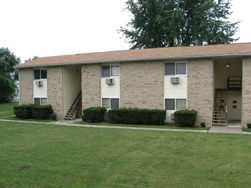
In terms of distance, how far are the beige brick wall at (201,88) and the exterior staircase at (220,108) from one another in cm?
92

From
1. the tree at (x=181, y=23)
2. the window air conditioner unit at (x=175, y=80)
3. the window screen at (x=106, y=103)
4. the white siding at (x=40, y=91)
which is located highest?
the tree at (x=181, y=23)

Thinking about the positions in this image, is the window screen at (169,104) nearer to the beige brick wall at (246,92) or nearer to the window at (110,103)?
the window at (110,103)

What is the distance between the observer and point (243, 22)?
3203 cm

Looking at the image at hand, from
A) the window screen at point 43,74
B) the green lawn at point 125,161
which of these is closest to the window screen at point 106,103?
the window screen at point 43,74

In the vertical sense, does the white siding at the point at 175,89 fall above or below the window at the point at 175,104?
above

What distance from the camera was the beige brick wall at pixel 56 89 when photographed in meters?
18.4

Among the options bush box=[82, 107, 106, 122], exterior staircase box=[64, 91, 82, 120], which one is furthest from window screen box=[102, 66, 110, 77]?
exterior staircase box=[64, 91, 82, 120]

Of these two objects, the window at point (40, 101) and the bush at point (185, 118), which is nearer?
the bush at point (185, 118)

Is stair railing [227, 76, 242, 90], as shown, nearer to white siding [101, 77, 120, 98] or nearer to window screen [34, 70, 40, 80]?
white siding [101, 77, 120, 98]

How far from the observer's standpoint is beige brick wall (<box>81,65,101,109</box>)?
17219 mm

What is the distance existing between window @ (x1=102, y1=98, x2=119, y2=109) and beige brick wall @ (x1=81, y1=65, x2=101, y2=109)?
1.38ft

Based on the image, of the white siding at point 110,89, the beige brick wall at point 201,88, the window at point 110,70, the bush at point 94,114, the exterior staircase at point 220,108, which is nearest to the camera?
the beige brick wall at point 201,88

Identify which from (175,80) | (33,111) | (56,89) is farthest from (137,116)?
(33,111)

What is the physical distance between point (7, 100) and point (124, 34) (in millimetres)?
21597
